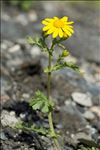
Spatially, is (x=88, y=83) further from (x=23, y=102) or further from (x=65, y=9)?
(x=65, y=9)

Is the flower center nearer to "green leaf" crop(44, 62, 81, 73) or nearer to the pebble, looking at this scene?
"green leaf" crop(44, 62, 81, 73)

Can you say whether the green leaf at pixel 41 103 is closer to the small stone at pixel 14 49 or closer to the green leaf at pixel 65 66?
the green leaf at pixel 65 66

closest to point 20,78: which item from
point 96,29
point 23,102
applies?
point 23,102

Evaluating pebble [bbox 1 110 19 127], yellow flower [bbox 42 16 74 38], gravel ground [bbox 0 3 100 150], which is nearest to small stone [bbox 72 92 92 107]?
gravel ground [bbox 0 3 100 150]

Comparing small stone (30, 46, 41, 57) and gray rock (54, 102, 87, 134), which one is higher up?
small stone (30, 46, 41, 57)

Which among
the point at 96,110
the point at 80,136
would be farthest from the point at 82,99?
the point at 80,136

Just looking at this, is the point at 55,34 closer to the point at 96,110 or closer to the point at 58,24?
the point at 58,24

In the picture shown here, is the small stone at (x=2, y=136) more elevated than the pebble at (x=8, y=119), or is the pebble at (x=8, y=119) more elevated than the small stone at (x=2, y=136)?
the pebble at (x=8, y=119)

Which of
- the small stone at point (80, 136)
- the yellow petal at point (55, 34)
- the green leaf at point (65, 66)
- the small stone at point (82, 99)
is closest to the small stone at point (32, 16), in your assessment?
the small stone at point (82, 99)
